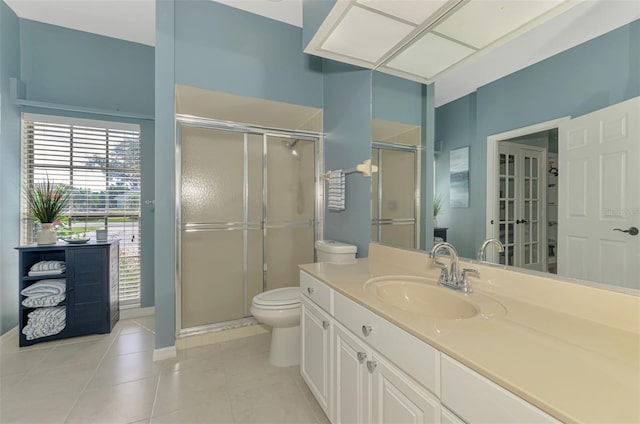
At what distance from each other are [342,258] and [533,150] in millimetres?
1412

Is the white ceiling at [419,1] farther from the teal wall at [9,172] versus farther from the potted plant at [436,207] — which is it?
the potted plant at [436,207]

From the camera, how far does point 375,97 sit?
2.02 m

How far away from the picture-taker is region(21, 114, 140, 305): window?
2625 millimetres

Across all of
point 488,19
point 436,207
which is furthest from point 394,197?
point 488,19

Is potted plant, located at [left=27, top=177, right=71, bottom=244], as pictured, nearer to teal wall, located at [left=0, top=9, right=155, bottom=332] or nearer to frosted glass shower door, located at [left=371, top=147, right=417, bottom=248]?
teal wall, located at [left=0, top=9, right=155, bottom=332]

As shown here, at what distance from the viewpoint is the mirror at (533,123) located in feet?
2.79

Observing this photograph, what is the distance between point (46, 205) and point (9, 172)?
1.38 ft

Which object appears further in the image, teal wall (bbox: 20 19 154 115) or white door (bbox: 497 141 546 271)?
teal wall (bbox: 20 19 154 115)

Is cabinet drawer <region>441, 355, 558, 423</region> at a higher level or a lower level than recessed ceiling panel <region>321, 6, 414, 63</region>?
lower

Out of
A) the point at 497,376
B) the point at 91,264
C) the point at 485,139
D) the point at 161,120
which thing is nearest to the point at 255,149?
the point at 161,120

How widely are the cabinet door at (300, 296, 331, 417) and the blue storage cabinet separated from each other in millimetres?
2067

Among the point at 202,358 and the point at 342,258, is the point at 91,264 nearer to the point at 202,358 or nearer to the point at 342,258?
the point at 202,358

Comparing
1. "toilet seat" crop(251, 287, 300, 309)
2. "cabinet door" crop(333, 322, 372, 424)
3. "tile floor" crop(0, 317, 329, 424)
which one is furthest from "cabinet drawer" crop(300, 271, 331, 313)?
"tile floor" crop(0, 317, 329, 424)

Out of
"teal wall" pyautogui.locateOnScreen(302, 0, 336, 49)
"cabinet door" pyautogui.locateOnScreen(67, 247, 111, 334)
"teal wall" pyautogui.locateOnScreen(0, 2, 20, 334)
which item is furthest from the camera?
"cabinet door" pyautogui.locateOnScreen(67, 247, 111, 334)
